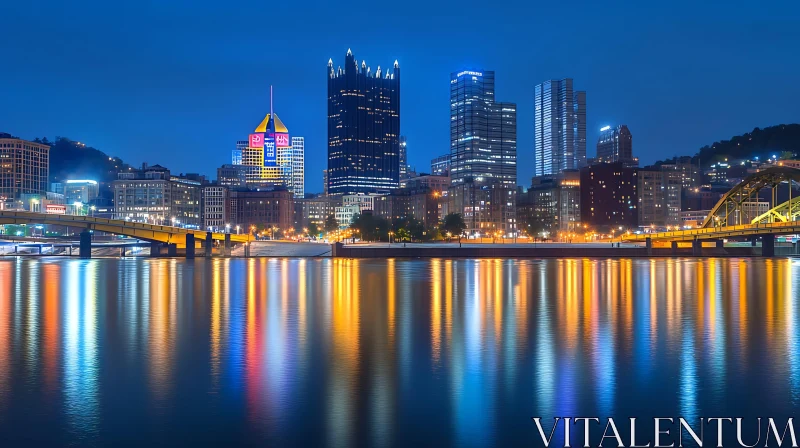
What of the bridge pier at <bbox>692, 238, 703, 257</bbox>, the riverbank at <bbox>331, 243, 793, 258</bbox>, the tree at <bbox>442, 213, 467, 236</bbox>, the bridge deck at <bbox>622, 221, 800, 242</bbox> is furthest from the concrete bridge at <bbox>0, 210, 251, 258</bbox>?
the tree at <bbox>442, 213, 467, 236</bbox>

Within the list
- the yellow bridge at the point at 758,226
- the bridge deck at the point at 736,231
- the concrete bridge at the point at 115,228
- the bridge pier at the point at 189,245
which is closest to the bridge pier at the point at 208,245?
the concrete bridge at the point at 115,228

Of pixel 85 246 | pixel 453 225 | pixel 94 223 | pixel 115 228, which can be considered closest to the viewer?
pixel 94 223

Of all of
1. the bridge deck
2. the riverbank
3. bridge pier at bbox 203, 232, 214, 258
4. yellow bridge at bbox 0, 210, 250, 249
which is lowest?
the riverbank

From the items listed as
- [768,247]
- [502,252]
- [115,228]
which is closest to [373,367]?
[502,252]

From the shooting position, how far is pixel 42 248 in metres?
130

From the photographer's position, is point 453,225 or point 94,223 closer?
point 94,223

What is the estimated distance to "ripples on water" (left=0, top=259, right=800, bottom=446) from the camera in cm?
1192

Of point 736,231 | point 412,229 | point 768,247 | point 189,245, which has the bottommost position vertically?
point 768,247

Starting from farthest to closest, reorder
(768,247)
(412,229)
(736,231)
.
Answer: (412,229), (768,247), (736,231)

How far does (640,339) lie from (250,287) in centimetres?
Result: 2691

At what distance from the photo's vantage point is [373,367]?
16688 millimetres

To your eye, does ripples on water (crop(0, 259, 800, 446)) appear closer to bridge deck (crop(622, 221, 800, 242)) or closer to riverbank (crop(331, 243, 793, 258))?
riverbank (crop(331, 243, 793, 258))

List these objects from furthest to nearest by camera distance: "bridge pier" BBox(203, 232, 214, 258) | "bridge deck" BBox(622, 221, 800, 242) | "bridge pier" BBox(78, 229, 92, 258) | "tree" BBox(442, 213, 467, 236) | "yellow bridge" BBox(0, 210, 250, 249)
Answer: "tree" BBox(442, 213, 467, 236) → "bridge pier" BBox(78, 229, 92, 258) → "bridge pier" BBox(203, 232, 214, 258) → "yellow bridge" BBox(0, 210, 250, 249) → "bridge deck" BBox(622, 221, 800, 242)

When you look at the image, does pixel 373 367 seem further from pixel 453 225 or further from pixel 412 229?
pixel 453 225
